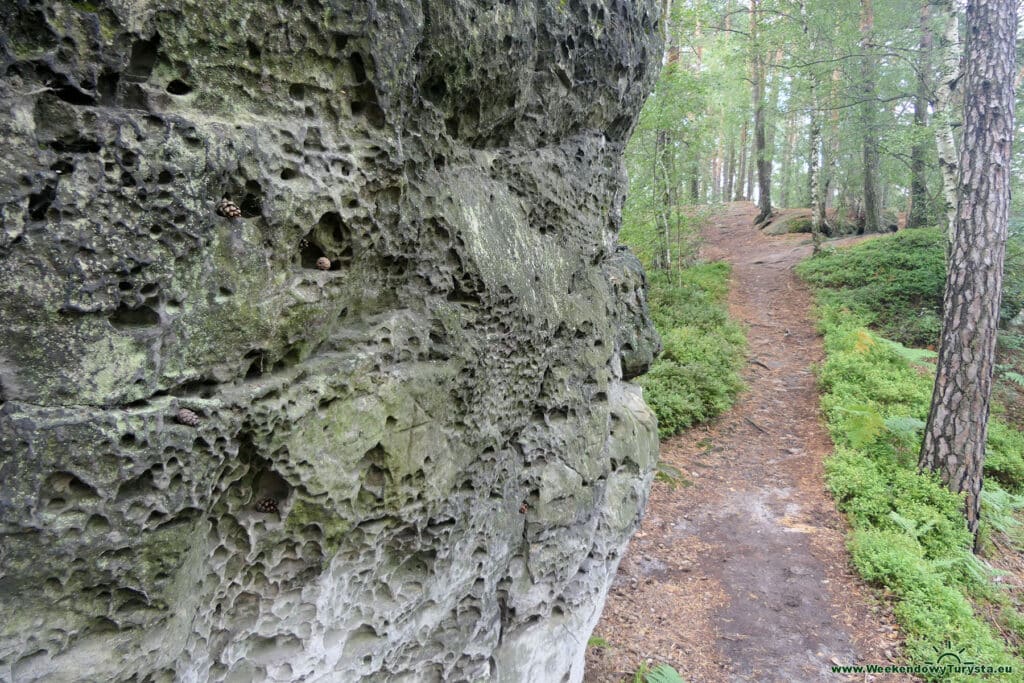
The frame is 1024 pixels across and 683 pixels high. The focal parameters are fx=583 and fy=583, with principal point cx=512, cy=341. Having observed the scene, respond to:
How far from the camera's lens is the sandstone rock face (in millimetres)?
2033

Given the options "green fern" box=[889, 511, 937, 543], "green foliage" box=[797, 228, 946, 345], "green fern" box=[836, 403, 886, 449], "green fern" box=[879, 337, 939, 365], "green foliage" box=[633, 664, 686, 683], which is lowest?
"green foliage" box=[633, 664, 686, 683]

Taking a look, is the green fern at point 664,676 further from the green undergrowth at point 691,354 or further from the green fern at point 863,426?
the green fern at point 863,426

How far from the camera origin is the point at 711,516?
8258mm

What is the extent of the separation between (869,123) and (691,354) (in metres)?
10.7

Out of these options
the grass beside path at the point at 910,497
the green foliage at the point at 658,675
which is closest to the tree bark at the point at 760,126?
the grass beside path at the point at 910,497

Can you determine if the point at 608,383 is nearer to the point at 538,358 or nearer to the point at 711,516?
the point at 538,358

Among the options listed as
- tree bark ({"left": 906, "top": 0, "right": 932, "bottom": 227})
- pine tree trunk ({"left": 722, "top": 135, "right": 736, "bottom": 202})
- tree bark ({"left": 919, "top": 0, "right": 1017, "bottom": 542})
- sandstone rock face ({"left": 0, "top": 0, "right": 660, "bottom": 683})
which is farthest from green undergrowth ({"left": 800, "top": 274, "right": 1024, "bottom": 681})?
pine tree trunk ({"left": 722, "top": 135, "right": 736, "bottom": 202})

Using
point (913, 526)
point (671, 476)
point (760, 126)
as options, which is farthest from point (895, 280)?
point (760, 126)

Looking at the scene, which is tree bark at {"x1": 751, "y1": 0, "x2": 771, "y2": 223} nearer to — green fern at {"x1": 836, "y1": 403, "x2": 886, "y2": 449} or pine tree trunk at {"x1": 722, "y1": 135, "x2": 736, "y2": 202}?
pine tree trunk at {"x1": 722, "y1": 135, "x2": 736, "y2": 202}

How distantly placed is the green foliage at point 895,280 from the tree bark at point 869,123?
2.89m

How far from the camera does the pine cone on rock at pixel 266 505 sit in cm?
272

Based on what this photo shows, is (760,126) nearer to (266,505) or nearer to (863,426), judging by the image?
(863,426)

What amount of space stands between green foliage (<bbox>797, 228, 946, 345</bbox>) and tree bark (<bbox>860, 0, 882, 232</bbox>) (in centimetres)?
289

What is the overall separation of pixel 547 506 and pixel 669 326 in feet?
35.4
